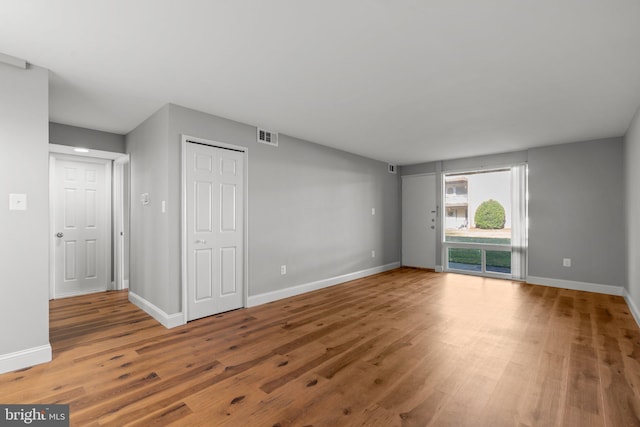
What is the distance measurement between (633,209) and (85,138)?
7510 millimetres

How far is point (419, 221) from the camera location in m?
7.15

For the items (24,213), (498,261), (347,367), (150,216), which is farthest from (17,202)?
(498,261)

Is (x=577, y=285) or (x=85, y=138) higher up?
(x=85, y=138)

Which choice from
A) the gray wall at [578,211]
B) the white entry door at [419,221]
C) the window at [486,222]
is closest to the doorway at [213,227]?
the white entry door at [419,221]

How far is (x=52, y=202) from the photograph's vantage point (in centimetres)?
460

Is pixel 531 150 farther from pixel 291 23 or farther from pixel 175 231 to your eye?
pixel 175 231

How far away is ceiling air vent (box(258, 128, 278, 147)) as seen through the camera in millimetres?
4324

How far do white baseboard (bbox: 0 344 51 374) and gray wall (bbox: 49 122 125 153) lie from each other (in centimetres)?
277

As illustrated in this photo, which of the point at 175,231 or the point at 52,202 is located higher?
the point at 52,202

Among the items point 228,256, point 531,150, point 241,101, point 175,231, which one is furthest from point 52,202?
point 531,150

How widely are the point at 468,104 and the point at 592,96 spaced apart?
48.3 inches

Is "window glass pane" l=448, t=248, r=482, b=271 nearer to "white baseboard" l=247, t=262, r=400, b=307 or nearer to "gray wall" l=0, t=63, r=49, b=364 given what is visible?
"white baseboard" l=247, t=262, r=400, b=307

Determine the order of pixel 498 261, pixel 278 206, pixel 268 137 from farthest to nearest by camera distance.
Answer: pixel 498 261 → pixel 278 206 → pixel 268 137

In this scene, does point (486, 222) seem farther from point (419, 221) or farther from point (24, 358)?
point (24, 358)
